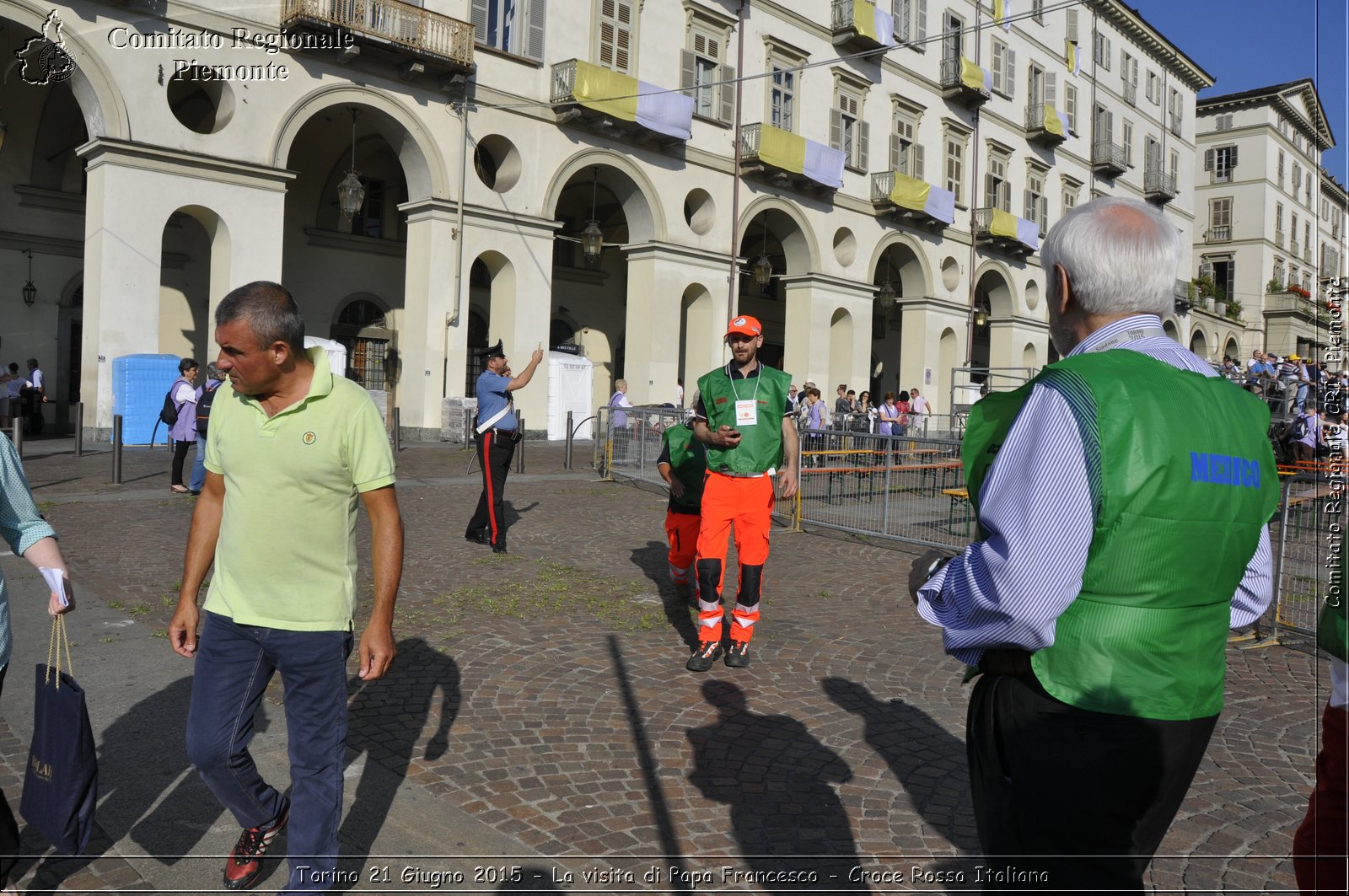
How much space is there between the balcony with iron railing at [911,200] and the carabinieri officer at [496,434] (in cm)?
2449

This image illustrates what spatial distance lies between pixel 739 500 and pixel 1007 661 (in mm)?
3819

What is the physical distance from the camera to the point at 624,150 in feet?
82.5

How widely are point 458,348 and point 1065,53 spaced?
31.9m

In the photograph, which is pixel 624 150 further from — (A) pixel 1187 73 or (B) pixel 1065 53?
(A) pixel 1187 73

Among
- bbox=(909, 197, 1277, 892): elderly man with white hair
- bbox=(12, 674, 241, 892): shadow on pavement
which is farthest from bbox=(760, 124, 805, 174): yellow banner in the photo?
bbox=(909, 197, 1277, 892): elderly man with white hair

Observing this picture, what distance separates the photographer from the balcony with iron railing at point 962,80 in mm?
34312

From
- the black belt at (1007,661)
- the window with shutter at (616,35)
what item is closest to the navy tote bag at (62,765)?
the black belt at (1007,661)

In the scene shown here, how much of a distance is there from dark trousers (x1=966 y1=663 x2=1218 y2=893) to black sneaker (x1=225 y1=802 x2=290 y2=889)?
7.58 feet

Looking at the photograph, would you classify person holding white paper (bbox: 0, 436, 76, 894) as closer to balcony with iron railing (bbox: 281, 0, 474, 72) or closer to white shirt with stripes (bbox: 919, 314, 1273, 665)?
white shirt with stripes (bbox: 919, 314, 1273, 665)

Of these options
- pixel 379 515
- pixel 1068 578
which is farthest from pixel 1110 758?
pixel 379 515

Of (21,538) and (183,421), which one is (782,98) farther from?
(21,538)

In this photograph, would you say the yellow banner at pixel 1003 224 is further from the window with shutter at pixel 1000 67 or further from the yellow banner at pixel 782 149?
the yellow banner at pixel 782 149

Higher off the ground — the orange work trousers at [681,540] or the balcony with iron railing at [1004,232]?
the balcony with iron railing at [1004,232]

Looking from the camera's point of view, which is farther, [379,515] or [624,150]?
[624,150]
